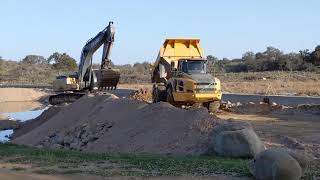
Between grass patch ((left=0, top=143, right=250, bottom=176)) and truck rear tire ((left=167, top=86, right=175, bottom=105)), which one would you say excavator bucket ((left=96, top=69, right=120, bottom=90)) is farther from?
grass patch ((left=0, top=143, right=250, bottom=176))

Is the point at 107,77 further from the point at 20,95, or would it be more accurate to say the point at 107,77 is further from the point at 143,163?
the point at 20,95

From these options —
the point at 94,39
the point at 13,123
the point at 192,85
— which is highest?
the point at 94,39

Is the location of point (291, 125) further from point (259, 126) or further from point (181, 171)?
point (181, 171)

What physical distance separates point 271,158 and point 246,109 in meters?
20.9

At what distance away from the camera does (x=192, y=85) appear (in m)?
25.5

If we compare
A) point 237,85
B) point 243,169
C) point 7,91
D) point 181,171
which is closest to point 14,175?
point 181,171

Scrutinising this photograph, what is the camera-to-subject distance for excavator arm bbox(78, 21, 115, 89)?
3234 centimetres

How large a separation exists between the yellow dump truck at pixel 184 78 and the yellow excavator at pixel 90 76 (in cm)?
405

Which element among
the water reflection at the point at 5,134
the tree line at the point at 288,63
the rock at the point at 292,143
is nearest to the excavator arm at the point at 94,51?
the water reflection at the point at 5,134

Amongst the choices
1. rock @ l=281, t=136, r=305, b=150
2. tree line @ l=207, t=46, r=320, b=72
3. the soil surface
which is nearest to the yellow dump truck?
the soil surface

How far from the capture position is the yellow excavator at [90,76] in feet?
108

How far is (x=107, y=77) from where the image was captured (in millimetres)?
33438

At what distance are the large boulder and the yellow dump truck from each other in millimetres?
11162

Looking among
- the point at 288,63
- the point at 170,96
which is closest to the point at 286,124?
the point at 170,96
